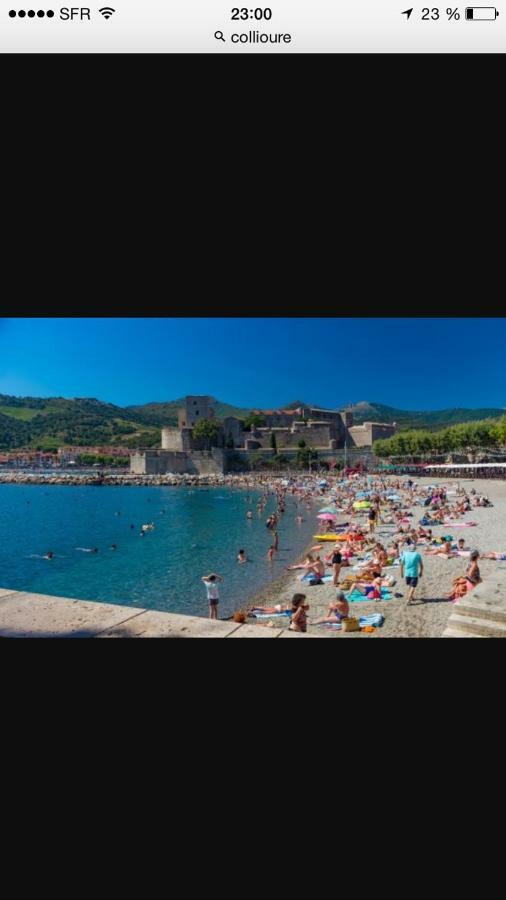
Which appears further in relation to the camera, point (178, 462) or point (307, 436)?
point (178, 462)

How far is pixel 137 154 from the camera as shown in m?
1.68

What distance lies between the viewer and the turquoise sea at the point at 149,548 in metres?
8.29

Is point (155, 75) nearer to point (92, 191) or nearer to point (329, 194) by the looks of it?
point (92, 191)

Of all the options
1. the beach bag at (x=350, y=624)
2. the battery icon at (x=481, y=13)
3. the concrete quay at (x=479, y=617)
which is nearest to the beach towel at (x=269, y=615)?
the beach bag at (x=350, y=624)

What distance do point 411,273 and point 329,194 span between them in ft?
1.75

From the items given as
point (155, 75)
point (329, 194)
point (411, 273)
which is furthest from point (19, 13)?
point (411, 273)

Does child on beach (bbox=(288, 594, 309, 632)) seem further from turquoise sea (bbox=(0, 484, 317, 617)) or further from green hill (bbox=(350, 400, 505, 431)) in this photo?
green hill (bbox=(350, 400, 505, 431))

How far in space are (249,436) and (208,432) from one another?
2559mm

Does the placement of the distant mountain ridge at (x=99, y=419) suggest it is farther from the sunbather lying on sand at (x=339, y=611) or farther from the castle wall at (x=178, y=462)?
the sunbather lying on sand at (x=339, y=611)

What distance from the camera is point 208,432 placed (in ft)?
98.2

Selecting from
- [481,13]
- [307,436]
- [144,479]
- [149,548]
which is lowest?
[149,548]
